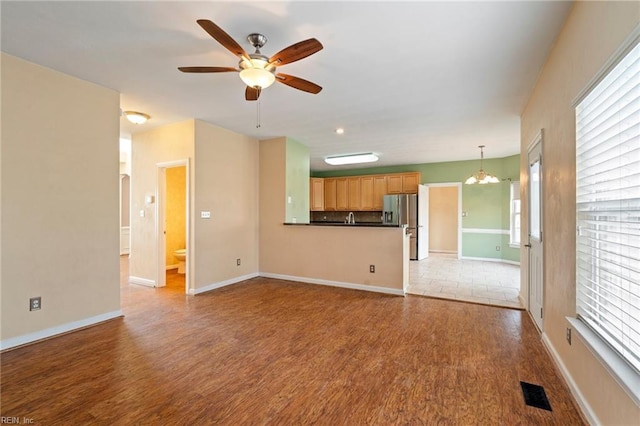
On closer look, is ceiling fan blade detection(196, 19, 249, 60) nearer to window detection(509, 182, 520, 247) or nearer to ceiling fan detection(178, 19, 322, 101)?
ceiling fan detection(178, 19, 322, 101)

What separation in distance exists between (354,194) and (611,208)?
684 centimetres

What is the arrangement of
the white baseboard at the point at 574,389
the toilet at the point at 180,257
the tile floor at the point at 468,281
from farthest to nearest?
1. the toilet at the point at 180,257
2. the tile floor at the point at 468,281
3. the white baseboard at the point at 574,389

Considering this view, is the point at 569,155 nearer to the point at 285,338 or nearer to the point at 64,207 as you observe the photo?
the point at 285,338

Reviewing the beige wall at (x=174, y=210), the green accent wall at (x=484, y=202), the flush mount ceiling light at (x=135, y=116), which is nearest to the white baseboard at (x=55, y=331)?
the flush mount ceiling light at (x=135, y=116)

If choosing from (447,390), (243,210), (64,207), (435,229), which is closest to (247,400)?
(447,390)

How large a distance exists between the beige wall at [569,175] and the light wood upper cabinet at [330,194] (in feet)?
19.4

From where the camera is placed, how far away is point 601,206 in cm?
A: 159

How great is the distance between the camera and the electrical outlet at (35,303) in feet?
8.75

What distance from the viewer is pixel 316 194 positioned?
334 inches

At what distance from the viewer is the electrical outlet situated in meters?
2.67

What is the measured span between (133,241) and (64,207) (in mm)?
2124

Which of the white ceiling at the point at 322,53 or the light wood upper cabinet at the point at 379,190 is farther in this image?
the light wood upper cabinet at the point at 379,190

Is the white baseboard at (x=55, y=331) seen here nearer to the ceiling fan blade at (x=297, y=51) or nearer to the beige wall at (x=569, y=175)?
the ceiling fan blade at (x=297, y=51)

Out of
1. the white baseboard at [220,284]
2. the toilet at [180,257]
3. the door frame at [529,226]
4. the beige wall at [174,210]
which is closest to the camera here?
the door frame at [529,226]
